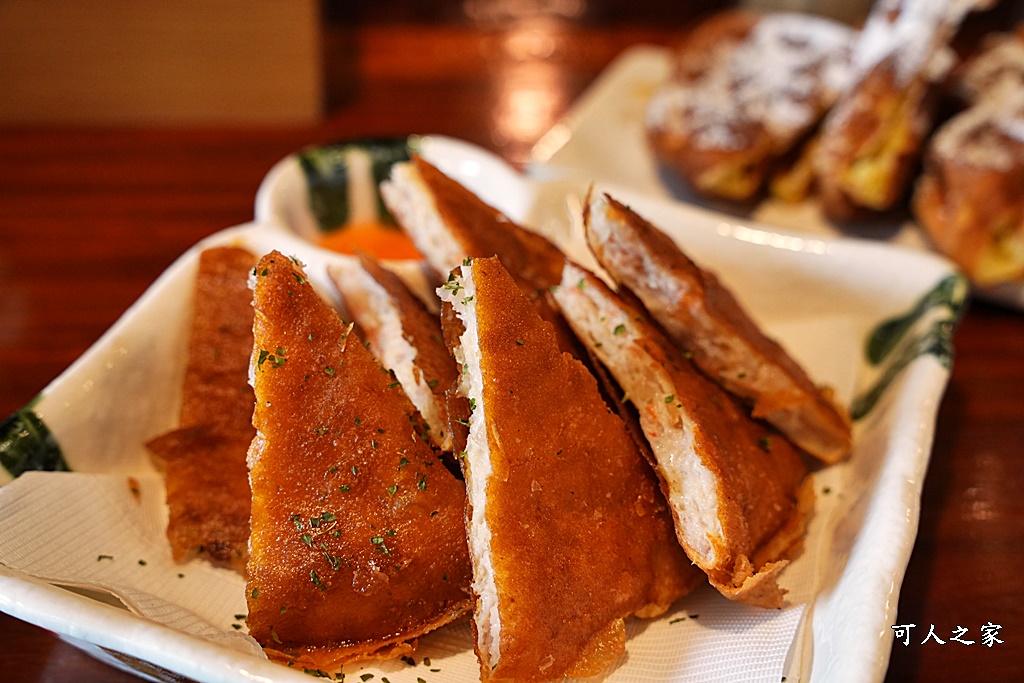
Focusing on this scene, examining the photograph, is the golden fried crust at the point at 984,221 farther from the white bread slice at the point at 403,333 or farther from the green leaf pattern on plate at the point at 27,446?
the green leaf pattern on plate at the point at 27,446

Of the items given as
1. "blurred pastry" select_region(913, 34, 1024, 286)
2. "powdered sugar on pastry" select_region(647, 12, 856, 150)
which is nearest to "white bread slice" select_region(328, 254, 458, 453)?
"powdered sugar on pastry" select_region(647, 12, 856, 150)

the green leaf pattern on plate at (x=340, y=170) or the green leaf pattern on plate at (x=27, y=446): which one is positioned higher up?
the green leaf pattern on plate at (x=340, y=170)

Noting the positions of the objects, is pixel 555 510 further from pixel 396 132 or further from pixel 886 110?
pixel 396 132

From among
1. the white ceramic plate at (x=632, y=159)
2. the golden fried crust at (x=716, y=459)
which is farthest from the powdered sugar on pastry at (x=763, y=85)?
the golden fried crust at (x=716, y=459)

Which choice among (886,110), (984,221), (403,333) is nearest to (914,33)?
(886,110)

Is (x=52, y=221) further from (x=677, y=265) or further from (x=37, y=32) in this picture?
(x=677, y=265)

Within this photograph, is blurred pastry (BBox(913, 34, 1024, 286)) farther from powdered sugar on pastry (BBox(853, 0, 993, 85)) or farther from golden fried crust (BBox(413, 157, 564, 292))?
golden fried crust (BBox(413, 157, 564, 292))
